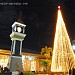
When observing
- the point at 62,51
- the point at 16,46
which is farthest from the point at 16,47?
the point at 62,51

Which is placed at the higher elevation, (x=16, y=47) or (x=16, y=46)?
(x=16, y=46)

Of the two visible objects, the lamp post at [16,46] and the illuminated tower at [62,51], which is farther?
the lamp post at [16,46]

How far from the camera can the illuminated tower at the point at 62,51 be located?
1925 centimetres

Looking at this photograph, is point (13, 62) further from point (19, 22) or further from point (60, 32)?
point (60, 32)

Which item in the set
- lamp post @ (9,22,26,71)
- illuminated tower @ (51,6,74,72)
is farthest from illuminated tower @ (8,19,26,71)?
illuminated tower @ (51,6,74,72)

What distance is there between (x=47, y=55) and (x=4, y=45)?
6638 millimetres

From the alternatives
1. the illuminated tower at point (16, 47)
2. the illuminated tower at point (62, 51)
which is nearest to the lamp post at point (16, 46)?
the illuminated tower at point (16, 47)

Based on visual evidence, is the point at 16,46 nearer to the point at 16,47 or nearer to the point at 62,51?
the point at 16,47

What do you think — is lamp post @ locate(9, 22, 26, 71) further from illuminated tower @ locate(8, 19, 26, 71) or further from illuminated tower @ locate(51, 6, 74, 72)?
illuminated tower @ locate(51, 6, 74, 72)

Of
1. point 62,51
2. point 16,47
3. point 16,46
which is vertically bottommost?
point 62,51

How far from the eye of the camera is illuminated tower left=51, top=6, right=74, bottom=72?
63.2 feet

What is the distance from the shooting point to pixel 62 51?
800 inches

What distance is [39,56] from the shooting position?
3114 centimetres

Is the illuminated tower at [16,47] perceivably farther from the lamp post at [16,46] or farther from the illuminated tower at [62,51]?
the illuminated tower at [62,51]
